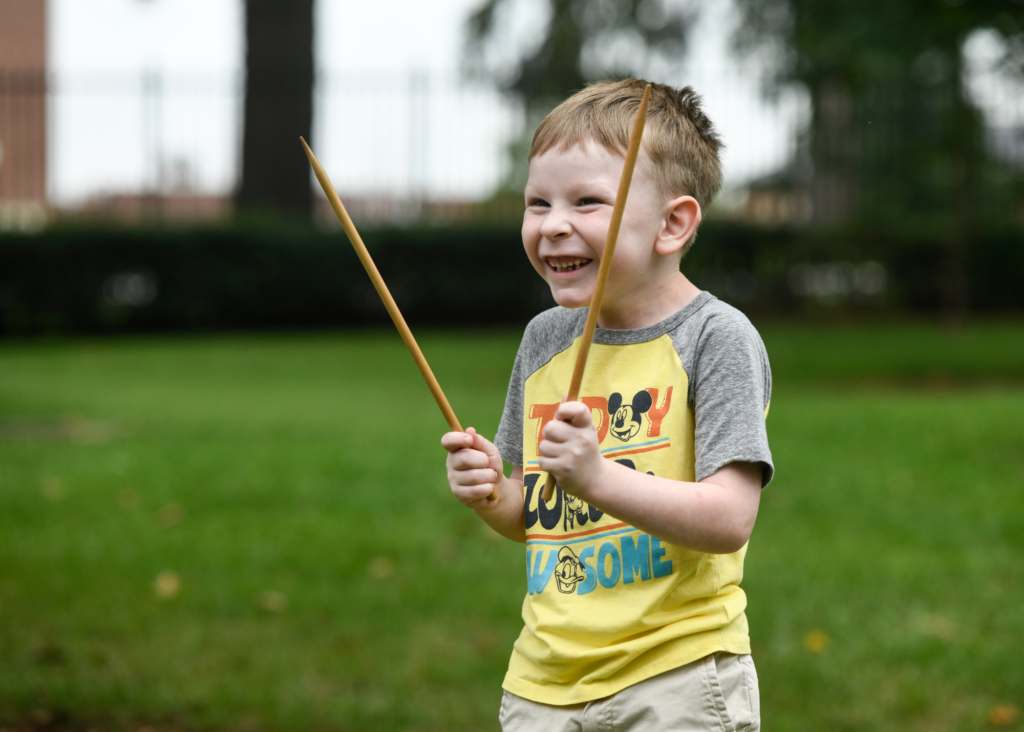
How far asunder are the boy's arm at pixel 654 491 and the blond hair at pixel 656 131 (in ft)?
1.24

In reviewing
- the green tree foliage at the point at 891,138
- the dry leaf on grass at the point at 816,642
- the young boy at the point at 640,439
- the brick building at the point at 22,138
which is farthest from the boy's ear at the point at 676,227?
the brick building at the point at 22,138

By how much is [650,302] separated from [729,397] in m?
0.19

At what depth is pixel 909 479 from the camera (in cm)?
525

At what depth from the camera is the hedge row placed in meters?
13.2

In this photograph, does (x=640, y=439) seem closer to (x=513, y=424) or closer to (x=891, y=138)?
(x=513, y=424)

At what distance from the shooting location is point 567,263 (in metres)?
1.52

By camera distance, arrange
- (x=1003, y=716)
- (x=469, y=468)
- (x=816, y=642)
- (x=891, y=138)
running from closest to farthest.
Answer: (x=469, y=468) < (x=1003, y=716) < (x=816, y=642) < (x=891, y=138)

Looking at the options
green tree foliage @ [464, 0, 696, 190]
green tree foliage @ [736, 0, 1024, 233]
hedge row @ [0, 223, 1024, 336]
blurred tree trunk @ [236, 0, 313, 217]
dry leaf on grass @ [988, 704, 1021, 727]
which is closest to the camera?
dry leaf on grass @ [988, 704, 1021, 727]

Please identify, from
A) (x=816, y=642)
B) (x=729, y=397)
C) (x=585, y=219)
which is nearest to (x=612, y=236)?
(x=585, y=219)

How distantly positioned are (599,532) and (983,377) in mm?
8714

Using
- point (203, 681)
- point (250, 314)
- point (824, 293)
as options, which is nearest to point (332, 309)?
point (250, 314)

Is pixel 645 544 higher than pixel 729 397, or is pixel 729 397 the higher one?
pixel 729 397

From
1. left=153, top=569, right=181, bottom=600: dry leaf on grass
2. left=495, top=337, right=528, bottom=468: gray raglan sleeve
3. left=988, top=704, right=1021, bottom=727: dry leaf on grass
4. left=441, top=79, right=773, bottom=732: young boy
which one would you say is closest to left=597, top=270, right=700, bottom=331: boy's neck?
left=441, top=79, right=773, bottom=732: young boy

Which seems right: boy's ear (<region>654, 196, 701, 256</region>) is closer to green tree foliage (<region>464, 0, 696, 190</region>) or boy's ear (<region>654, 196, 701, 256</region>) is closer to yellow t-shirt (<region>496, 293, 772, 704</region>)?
yellow t-shirt (<region>496, 293, 772, 704</region>)
